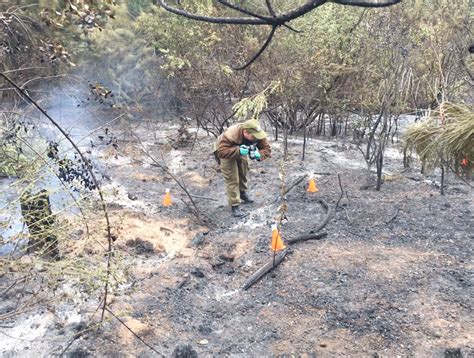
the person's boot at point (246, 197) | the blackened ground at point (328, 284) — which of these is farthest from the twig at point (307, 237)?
the person's boot at point (246, 197)

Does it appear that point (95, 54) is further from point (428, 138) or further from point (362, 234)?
point (428, 138)

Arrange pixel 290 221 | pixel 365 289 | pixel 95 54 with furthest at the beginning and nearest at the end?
pixel 95 54
pixel 290 221
pixel 365 289

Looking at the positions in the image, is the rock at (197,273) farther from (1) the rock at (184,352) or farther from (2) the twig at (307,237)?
(1) the rock at (184,352)

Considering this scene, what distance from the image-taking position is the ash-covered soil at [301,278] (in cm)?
375

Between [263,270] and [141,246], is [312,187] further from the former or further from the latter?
[141,246]

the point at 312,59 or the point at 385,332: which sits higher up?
the point at 312,59

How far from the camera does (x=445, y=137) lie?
2318 millimetres

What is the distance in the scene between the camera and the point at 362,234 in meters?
5.68

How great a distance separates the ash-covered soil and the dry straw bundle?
5.82 feet

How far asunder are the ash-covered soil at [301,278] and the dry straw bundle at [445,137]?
1775mm

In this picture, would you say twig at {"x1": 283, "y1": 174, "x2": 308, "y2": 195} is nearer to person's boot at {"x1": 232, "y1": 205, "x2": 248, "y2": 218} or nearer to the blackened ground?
the blackened ground

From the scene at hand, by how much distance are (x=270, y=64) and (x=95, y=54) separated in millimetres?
6918

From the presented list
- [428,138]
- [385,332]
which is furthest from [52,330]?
[428,138]

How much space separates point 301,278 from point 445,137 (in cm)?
276
